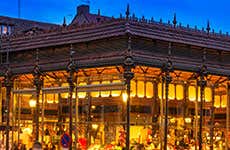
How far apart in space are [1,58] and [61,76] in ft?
12.7

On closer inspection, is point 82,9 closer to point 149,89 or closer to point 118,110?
point 149,89

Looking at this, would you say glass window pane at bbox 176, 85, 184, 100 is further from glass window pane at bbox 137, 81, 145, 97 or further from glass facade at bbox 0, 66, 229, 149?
glass window pane at bbox 137, 81, 145, 97

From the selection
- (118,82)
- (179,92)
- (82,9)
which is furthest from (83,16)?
(118,82)

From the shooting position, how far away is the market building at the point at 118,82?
76.2ft

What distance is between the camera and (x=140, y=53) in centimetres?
2273

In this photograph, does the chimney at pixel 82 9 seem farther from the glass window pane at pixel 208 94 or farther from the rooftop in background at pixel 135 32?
the glass window pane at pixel 208 94

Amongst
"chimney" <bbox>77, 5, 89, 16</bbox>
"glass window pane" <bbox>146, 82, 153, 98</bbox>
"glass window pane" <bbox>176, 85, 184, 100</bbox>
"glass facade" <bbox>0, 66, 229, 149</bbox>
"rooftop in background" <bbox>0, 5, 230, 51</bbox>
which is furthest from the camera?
"chimney" <bbox>77, 5, 89, 16</bbox>

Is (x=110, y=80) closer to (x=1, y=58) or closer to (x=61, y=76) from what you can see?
(x=61, y=76)

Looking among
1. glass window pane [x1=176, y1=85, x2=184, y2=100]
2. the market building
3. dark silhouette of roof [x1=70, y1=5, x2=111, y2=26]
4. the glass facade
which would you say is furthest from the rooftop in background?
dark silhouette of roof [x1=70, y1=5, x2=111, y2=26]

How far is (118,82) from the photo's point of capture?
914 inches

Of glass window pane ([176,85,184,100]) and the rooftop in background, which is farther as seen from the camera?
glass window pane ([176,85,184,100])

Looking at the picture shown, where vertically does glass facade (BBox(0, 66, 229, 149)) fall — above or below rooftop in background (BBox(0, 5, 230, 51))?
below

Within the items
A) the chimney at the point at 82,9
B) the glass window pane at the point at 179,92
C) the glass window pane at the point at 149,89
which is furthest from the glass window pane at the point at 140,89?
the chimney at the point at 82,9

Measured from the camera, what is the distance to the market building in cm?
2323
